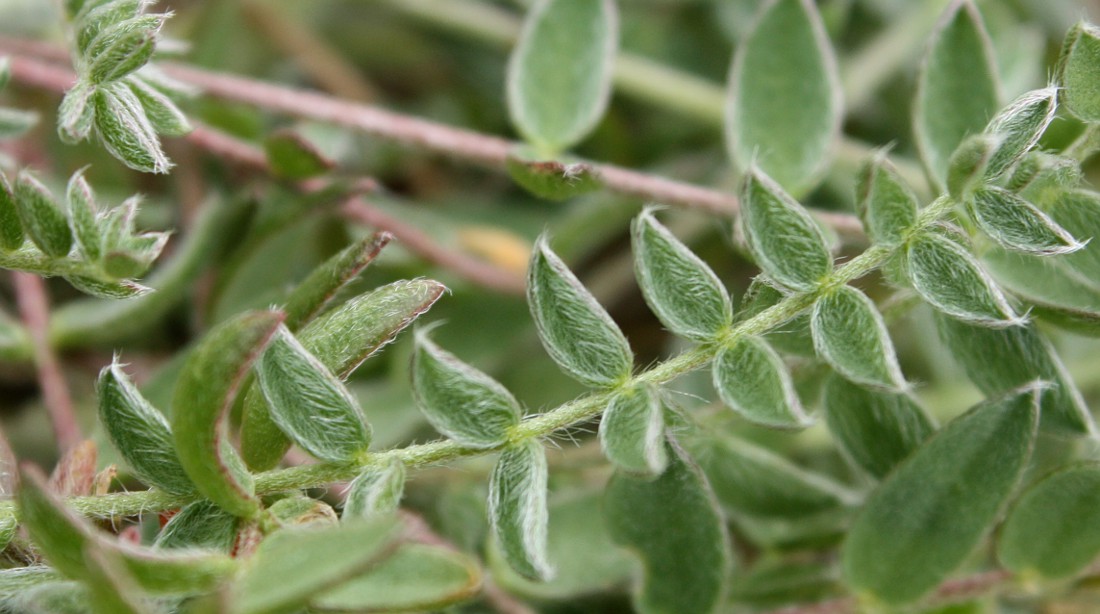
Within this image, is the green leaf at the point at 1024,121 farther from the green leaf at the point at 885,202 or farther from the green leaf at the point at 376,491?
the green leaf at the point at 376,491

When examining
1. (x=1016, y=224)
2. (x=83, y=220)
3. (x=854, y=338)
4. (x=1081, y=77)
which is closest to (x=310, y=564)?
(x=83, y=220)

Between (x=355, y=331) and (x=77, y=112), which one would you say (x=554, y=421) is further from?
(x=77, y=112)

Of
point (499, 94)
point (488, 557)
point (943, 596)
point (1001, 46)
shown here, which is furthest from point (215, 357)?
point (499, 94)

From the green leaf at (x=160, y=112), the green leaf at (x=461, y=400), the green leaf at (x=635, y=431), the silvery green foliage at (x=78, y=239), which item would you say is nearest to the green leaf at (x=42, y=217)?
the silvery green foliage at (x=78, y=239)

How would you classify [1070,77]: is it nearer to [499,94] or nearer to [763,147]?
[763,147]

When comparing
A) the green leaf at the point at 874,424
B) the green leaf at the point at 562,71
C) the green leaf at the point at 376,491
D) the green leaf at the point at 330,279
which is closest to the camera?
the green leaf at the point at 376,491

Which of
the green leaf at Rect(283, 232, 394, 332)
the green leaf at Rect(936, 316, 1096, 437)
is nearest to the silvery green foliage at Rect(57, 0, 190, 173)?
the green leaf at Rect(283, 232, 394, 332)
